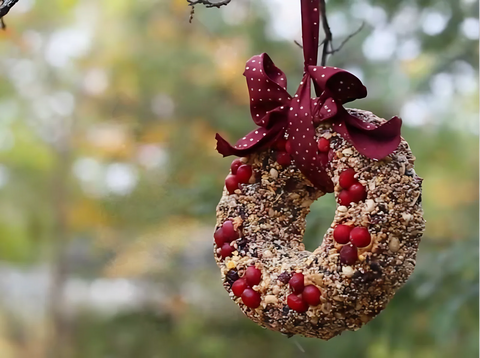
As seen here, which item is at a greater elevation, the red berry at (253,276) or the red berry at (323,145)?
the red berry at (323,145)

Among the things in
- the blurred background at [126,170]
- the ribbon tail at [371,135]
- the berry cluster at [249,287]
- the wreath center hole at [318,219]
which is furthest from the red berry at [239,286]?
the blurred background at [126,170]

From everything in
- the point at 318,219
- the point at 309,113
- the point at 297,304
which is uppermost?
the point at 318,219

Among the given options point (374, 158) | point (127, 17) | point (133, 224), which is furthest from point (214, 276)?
point (374, 158)

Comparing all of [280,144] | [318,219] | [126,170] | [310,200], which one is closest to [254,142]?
[280,144]

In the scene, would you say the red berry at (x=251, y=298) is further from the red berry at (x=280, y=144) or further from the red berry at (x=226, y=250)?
the red berry at (x=280, y=144)

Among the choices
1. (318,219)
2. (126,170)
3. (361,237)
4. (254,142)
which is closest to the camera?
(361,237)

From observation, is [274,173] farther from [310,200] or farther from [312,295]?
[312,295]

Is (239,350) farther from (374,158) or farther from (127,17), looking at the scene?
(374,158)
